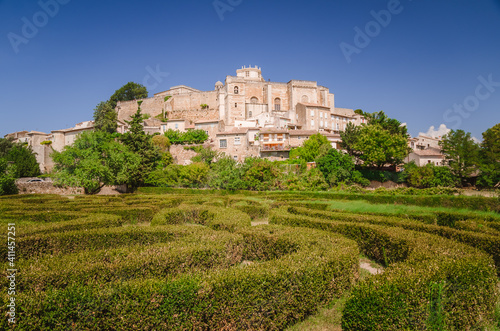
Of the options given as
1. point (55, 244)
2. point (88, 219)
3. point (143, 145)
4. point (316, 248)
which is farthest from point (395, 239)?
point (143, 145)

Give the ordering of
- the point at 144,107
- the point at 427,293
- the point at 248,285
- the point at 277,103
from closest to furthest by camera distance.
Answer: the point at 427,293 < the point at 248,285 < the point at 277,103 < the point at 144,107

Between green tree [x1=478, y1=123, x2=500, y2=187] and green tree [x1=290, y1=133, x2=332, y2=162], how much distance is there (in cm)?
2152

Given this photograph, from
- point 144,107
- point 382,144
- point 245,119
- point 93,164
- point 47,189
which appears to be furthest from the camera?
point 144,107

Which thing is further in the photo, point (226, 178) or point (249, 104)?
point (249, 104)

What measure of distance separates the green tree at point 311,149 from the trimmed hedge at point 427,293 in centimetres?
3955

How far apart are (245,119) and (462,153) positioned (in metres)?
41.5

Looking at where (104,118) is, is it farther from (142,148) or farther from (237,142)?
(237,142)

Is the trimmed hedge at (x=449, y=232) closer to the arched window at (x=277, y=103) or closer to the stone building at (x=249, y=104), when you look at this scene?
the stone building at (x=249, y=104)

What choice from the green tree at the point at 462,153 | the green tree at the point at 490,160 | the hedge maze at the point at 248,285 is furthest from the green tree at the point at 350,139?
the hedge maze at the point at 248,285

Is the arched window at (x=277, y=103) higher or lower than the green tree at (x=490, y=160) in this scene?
higher

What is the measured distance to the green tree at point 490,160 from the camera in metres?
38.0

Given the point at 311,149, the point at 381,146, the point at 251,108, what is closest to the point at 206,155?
the point at 311,149

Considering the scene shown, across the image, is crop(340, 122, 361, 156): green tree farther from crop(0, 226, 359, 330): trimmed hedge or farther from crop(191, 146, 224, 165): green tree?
crop(0, 226, 359, 330): trimmed hedge

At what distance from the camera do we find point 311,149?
47.6 meters
